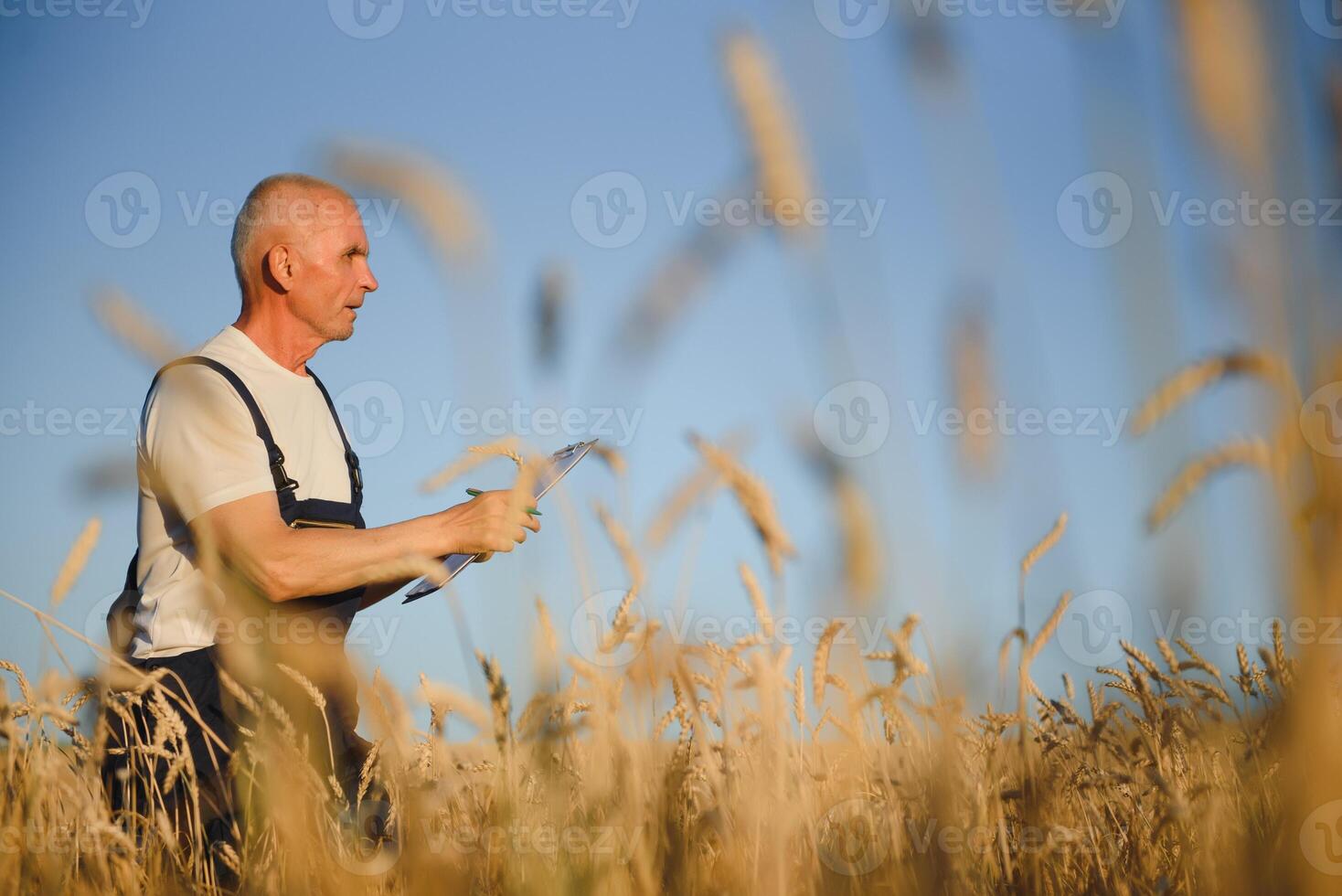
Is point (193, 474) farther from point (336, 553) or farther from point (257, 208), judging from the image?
point (257, 208)

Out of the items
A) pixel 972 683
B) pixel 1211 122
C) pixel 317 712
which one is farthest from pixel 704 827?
pixel 1211 122

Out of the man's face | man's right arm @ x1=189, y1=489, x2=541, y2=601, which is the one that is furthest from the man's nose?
man's right arm @ x1=189, y1=489, x2=541, y2=601

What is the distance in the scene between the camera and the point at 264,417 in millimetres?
2898

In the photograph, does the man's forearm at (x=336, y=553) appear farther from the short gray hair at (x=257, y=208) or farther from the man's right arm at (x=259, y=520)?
the short gray hair at (x=257, y=208)

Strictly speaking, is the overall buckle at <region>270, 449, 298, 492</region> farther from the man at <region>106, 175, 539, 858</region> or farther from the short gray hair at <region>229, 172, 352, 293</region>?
the short gray hair at <region>229, 172, 352, 293</region>

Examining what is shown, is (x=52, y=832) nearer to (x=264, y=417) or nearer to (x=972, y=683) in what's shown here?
(x=264, y=417)

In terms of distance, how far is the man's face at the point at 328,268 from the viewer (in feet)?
10.6

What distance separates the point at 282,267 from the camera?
3.23 metres

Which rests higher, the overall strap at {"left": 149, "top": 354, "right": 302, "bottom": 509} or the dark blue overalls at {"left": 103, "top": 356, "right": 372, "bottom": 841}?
the overall strap at {"left": 149, "top": 354, "right": 302, "bottom": 509}

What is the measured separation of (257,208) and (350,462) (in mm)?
918

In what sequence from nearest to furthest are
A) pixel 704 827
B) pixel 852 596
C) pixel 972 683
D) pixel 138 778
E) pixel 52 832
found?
pixel 852 596
pixel 972 683
pixel 704 827
pixel 52 832
pixel 138 778

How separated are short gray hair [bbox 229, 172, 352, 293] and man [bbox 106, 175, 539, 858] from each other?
0.32 ft

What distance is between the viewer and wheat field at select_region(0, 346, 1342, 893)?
115 cm

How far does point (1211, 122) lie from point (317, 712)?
8.66 feet
